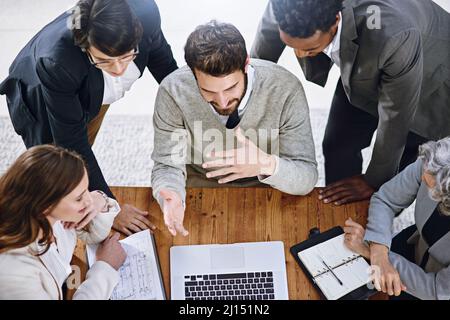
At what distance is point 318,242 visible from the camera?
180cm

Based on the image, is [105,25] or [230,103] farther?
[230,103]

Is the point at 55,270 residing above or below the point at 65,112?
below

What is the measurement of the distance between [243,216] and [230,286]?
22 cm

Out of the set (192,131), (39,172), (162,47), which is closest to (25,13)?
(162,47)

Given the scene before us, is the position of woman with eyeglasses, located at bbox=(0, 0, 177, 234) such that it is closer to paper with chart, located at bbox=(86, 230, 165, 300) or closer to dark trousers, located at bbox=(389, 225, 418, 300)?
paper with chart, located at bbox=(86, 230, 165, 300)

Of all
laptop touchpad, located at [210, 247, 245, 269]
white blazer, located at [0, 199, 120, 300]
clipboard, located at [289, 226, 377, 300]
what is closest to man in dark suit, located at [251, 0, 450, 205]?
clipboard, located at [289, 226, 377, 300]

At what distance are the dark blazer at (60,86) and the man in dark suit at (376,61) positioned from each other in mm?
404

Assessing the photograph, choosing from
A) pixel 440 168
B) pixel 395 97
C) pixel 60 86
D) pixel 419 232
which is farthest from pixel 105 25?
pixel 419 232

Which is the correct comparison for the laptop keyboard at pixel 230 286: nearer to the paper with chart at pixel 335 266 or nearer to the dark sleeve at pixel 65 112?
the paper with chart at pixel 335 266

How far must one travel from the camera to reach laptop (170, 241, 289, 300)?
1738mm

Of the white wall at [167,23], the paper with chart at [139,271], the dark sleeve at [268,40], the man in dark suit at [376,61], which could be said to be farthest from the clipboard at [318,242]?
the white wall at [167,23]

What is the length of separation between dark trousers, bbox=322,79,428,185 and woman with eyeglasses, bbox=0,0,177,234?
0.68 m

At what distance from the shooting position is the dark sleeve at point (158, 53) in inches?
75.9

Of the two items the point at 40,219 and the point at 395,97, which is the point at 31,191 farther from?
the point at 395,97
